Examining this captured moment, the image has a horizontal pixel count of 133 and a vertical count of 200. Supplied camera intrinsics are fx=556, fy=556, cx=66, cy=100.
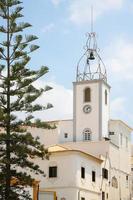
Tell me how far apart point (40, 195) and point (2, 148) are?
402 inches

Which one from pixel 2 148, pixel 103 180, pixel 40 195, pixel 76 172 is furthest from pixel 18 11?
pixel 103 180

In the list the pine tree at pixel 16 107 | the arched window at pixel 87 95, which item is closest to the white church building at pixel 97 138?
the arched window at pixel 87 95

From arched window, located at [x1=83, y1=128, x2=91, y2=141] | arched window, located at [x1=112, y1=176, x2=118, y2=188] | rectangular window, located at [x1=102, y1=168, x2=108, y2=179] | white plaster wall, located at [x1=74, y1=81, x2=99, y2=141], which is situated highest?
white plaster wall, located at [x1=74, y1=81, x2=99, y2=141]

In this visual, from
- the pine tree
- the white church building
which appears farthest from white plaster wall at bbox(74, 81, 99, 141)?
the pine tree

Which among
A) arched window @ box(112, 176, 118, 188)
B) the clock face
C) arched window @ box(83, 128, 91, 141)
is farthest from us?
the clock face

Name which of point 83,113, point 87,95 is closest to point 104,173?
point 83,113

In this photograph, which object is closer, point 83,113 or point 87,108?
point 87,108

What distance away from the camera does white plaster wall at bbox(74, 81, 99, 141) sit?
175 feet

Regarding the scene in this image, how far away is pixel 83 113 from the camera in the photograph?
54.2 m

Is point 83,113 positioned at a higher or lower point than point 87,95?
lower

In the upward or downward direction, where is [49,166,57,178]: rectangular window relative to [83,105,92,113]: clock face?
downward

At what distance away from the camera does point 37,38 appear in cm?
2961

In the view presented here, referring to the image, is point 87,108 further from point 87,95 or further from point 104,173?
point 104,173

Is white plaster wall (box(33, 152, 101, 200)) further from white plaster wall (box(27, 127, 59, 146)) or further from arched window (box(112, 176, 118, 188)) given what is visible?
white plaster wall (box(27, 127, 59, 146))
